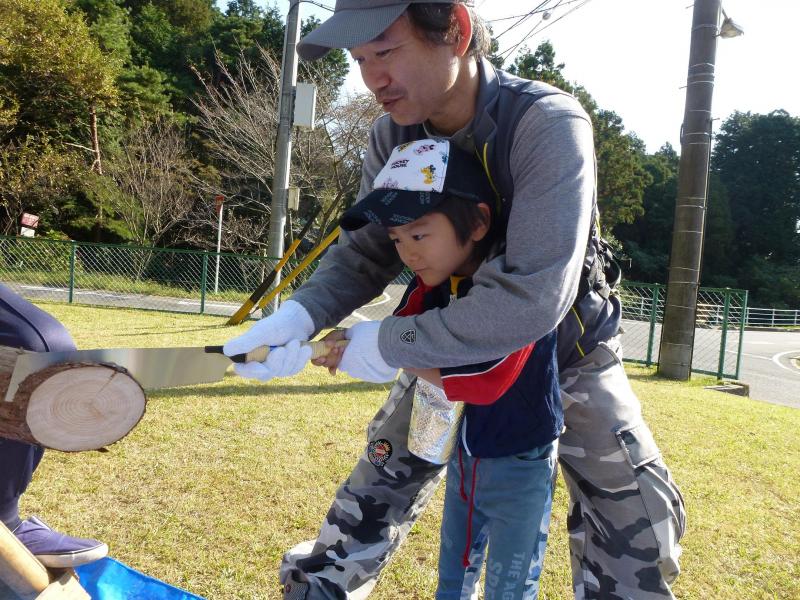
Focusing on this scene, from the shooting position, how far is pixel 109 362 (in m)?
1.47

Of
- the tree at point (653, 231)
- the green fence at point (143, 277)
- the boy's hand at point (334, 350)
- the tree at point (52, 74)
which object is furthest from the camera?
the tree at point (653, 231)

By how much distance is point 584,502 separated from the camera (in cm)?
168

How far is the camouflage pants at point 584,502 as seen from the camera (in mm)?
1550

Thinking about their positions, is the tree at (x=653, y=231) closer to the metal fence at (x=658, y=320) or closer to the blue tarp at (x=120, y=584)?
the metal fence at (x=658, y=320)

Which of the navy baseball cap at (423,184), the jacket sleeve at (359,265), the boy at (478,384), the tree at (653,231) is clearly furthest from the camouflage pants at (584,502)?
the tree at (653,231)

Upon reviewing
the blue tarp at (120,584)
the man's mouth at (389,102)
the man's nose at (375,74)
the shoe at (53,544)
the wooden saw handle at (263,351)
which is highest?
the man's nose at (375,74)

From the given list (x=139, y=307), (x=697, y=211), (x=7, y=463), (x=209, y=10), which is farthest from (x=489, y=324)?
(x=209, y=10)

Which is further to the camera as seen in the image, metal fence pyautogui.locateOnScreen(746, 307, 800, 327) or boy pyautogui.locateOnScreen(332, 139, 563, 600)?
metal fence pyautogui.locateOnScreen(746, 307, 800, 327)

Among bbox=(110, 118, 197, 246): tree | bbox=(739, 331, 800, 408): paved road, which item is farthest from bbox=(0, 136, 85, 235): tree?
bbox=(739, 331, 800, 408): paved road

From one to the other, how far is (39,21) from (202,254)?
39.9 ft

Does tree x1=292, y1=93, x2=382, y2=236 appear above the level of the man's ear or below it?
above

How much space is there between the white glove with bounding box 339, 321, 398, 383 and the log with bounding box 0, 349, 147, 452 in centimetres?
53

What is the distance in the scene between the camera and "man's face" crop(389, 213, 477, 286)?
1.48m

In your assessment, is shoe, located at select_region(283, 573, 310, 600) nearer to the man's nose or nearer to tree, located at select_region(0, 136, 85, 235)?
the man's nose
